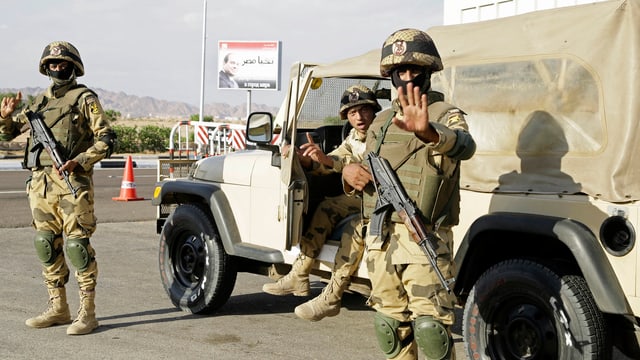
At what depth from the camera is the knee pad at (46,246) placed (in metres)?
6.11

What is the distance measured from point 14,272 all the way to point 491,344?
16.8 feet

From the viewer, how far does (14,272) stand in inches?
320

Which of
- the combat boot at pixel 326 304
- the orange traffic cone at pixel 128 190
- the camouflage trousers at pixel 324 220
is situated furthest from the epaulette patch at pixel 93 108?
the orange traffic cone at pixel 128 190

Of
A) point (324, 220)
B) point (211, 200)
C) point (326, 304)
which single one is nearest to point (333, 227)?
point (324, 220)

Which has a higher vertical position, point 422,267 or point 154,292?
point 422,267

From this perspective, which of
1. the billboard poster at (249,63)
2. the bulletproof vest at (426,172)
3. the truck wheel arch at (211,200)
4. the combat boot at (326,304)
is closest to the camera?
the bulletproof vest at (426,172)

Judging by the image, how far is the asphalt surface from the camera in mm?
5586

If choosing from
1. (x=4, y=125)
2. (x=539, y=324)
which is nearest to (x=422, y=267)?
(x=539, y=324)

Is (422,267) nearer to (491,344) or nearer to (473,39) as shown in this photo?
(491,344)

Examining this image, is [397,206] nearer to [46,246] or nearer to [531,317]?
[531,317]

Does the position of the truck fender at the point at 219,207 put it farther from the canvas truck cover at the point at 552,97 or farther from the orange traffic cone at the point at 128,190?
the orange traffic cone at the point at 128,190

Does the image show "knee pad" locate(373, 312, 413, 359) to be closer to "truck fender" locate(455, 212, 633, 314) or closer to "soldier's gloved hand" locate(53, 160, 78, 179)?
"truck fender" locate(455, 212, 633, 314)

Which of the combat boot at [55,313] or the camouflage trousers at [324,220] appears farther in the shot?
the combat boot at [55,313]

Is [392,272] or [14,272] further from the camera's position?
[14,272]
